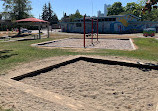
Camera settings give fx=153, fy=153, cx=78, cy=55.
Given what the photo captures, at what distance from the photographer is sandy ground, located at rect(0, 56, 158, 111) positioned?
10.4 ft

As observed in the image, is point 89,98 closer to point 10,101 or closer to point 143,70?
point 10,101

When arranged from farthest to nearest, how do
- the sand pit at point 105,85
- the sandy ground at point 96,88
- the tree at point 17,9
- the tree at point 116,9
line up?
1. the tree at point 116,9
2. the tree at point 17,9
3. the sand pit at point 105,85
4. the sandy ground at point 96,88

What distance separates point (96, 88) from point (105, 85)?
A: 0.37 meters

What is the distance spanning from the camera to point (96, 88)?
4.31m

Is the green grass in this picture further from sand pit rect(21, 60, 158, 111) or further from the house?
the house

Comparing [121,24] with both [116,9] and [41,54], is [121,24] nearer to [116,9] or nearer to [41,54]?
[41,54]

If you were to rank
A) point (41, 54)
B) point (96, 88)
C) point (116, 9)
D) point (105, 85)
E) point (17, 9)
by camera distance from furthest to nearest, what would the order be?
point (116, 9) < point (17, 9) < point (41, 54) < point (105, 85) < point (96, 88)

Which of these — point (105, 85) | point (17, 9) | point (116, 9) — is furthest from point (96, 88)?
point (116, 9)

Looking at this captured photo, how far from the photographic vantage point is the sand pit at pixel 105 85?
11.3 feet

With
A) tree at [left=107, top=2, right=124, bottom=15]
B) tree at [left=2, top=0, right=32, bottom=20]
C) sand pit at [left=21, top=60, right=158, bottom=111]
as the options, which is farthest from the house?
sand pit at [left=21, top=60, right=158, bottom=111]

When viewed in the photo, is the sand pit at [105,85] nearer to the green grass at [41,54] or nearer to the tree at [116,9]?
the green grass at [41,54]

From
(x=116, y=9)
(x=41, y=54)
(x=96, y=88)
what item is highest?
(x=116, y=9)

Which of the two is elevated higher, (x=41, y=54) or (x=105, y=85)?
(x=41, y=54)

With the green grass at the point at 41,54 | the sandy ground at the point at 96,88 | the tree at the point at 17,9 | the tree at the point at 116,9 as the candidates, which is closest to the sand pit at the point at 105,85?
the sandy ground at the point at 96,88
